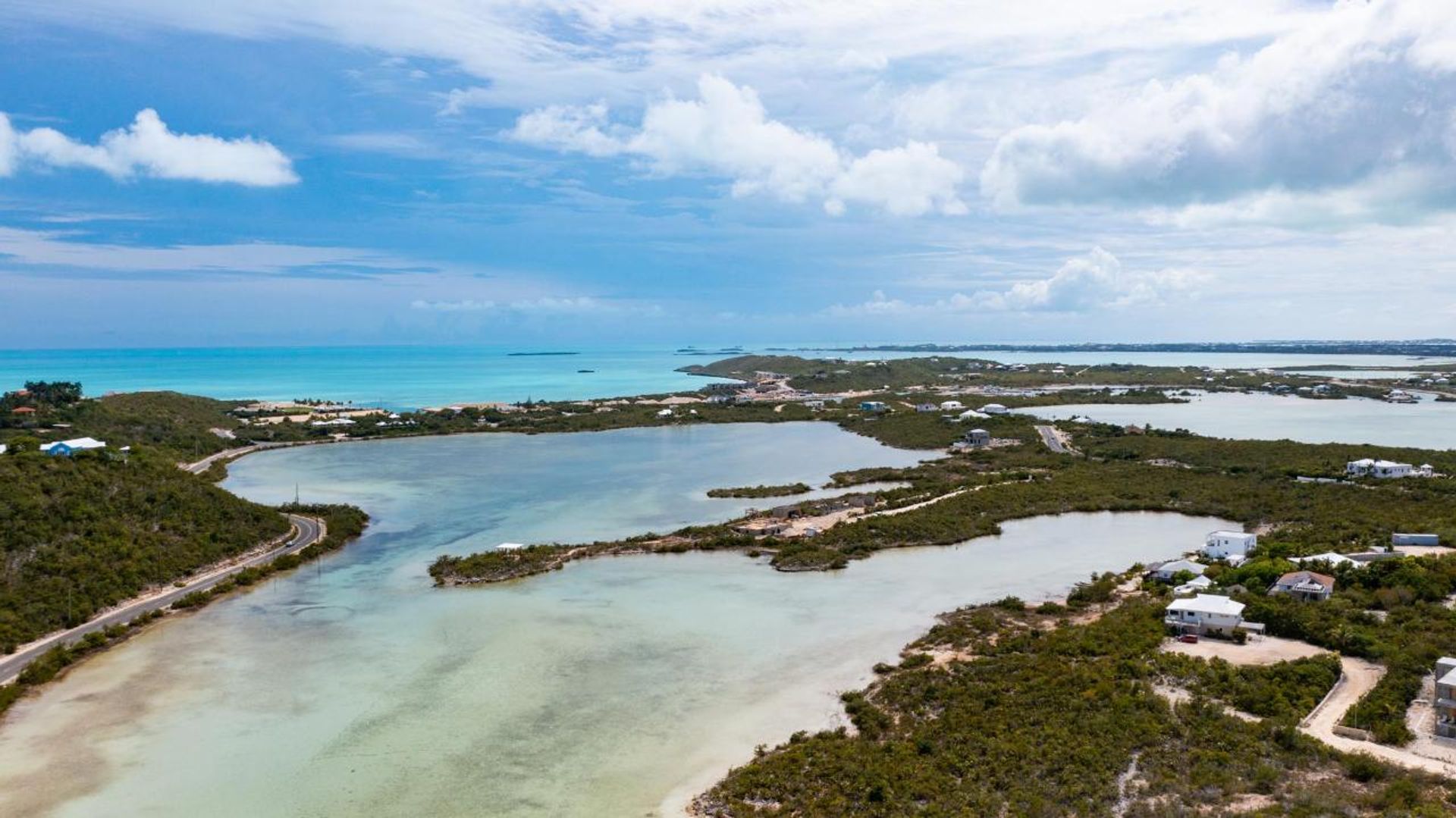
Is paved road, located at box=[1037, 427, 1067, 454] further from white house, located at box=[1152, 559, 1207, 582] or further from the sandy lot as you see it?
the sandy lot

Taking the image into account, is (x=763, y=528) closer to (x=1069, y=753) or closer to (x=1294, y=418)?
(x=1069, y=753)

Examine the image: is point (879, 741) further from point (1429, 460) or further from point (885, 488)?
point (1429, 460)

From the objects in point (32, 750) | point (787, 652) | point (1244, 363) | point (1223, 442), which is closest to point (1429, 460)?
point (1223, 442)

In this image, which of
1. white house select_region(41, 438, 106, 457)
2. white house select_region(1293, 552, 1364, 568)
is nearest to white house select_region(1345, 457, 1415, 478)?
white house select_region(1293, 552, 1364, 568)

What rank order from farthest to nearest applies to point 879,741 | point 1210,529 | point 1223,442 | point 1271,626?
point 1223,442, point 1210,529, point 1271,626, point 879,741

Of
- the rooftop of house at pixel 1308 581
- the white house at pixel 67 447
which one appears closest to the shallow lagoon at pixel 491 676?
the rooftop of house at pixel 1308 581

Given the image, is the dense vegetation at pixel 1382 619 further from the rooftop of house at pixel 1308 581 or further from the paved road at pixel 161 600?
the paved road at pixel 161 600

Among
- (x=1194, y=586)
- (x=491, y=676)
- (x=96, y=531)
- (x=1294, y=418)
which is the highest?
A: (x=96, y=531)

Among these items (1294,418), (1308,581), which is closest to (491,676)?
(1308,581)
